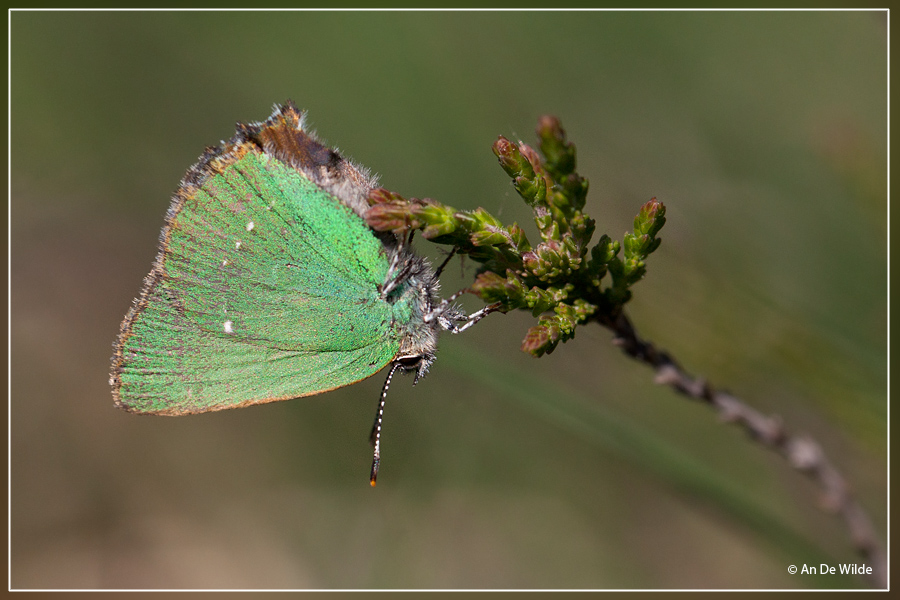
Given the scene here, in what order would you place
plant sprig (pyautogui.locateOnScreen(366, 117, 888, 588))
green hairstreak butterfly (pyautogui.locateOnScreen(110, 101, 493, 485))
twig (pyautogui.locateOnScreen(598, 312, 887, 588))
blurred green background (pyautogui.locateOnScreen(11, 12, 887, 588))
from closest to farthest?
plant sprig (pyautogui.locateOnScreen(366, 117, 888, 588)), twig (pyautogui.locateOnScreen(598, 312, 887, 588)), green hairstreak butterfly (pyautogui.locateOnScreen(110, 101, 493, 485)), blurred green background (pyautogui.locateOnScreen(11, 12, 887, 588))

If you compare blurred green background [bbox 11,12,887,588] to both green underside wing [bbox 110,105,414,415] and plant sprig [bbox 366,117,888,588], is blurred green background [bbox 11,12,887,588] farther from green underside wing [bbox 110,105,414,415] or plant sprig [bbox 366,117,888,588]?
plant sprig [bbox 366,117,888,588]

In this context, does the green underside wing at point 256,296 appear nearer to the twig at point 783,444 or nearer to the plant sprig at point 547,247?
the plant sprig at point 547,247

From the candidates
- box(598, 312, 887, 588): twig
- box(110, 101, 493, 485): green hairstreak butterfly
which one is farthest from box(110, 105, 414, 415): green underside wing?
box(598, 312, 887, 588): twig

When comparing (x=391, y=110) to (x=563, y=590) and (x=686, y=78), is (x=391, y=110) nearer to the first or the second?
(x=686, y=78)

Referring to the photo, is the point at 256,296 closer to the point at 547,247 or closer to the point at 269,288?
the point at 269,288

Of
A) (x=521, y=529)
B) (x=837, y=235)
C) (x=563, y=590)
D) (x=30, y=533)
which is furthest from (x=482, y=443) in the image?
(x=30, y=533)

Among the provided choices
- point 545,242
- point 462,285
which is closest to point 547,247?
point 545,242
